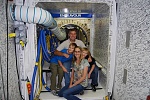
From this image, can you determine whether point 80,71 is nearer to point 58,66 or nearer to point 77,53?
point 77,53

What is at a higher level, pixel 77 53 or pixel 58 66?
pixel 77 53

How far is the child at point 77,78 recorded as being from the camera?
2.98 meters

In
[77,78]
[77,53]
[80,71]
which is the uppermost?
[77,53]

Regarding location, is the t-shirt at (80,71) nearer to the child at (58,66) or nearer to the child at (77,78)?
the child at (77,78)

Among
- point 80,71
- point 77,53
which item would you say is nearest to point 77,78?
point 80,71

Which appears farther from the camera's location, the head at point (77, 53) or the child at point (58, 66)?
the child at point (58, 66)

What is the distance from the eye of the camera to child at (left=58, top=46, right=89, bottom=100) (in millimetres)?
2982

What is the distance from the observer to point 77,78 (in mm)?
3211

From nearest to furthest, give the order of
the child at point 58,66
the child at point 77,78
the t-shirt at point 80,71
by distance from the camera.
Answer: the child at point 77,78 → the t-shirt at point 80,71 → the child at point 58,66

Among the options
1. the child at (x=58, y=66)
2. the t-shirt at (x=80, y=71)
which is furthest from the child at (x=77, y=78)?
the child at (x=58, y=66)

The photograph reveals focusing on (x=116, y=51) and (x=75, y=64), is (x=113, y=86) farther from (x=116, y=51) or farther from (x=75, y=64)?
(x=75, y=64)

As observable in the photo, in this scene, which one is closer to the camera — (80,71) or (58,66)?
(80,71)

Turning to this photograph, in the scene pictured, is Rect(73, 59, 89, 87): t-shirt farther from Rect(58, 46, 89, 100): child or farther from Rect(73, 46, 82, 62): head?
Rect(73, 46, 82, 62): head

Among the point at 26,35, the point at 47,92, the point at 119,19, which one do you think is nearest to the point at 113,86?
the point at 119,19
